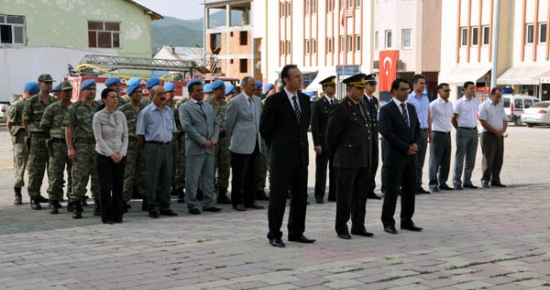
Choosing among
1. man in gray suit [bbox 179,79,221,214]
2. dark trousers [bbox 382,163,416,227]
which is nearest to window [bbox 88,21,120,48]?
man in gray suit [bbox 179,79,221,214]

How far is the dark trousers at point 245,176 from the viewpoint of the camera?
11.0 m

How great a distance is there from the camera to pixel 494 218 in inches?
387

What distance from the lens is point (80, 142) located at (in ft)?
33.4

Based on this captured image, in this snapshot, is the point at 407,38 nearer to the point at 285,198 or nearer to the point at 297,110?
the point at 297,110

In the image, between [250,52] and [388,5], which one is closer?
[388,5]

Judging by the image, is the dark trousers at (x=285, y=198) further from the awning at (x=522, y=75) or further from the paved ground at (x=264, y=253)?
the awning at (x=522, y=75)

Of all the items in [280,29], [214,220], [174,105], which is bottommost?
[214,220]

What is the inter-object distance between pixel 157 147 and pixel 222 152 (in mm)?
1834

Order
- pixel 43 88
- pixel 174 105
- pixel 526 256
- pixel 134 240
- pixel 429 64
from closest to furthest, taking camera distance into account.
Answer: pixel 526 256 → pixel 134 240 → pixel 43 88 → pixel 174 105 → pixel 429 64

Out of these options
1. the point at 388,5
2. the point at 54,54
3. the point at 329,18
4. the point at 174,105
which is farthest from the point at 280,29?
the point at 174,105

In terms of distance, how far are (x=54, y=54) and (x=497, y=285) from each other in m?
42.1

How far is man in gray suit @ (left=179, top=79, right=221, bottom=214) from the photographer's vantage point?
10.5 m

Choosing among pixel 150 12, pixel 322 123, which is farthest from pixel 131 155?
pixel 150 12

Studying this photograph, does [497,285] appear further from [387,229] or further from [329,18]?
[329,18]
